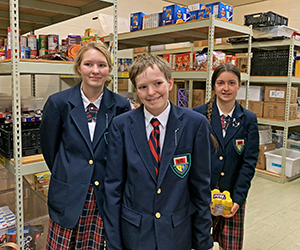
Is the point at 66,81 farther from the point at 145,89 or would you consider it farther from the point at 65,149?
the point at 145,89

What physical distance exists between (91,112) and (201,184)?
0.72 metres

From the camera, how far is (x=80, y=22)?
5422 mm

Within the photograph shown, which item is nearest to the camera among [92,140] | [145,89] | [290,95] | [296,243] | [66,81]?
[145,89]

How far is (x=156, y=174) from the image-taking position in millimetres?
1287

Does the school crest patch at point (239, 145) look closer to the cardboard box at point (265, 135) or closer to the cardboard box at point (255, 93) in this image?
the cardboard box at point (255, 93)

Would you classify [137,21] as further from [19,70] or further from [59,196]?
[59,196]

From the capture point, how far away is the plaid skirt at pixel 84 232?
156cm

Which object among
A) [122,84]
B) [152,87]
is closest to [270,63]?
[122,84]

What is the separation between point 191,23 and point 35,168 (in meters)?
1.98

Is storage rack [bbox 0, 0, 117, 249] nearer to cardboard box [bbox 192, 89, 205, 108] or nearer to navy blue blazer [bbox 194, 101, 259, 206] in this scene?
navy blue blazer [bbox 194, 101, 259, 206]

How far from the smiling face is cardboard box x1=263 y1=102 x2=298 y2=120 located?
3848 mm

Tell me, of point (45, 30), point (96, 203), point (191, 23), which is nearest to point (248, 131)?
point (96, 203)

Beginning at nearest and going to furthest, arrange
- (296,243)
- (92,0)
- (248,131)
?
(248,131) → (92,0) → (296,243)

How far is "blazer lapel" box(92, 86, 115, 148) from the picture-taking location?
155cm
